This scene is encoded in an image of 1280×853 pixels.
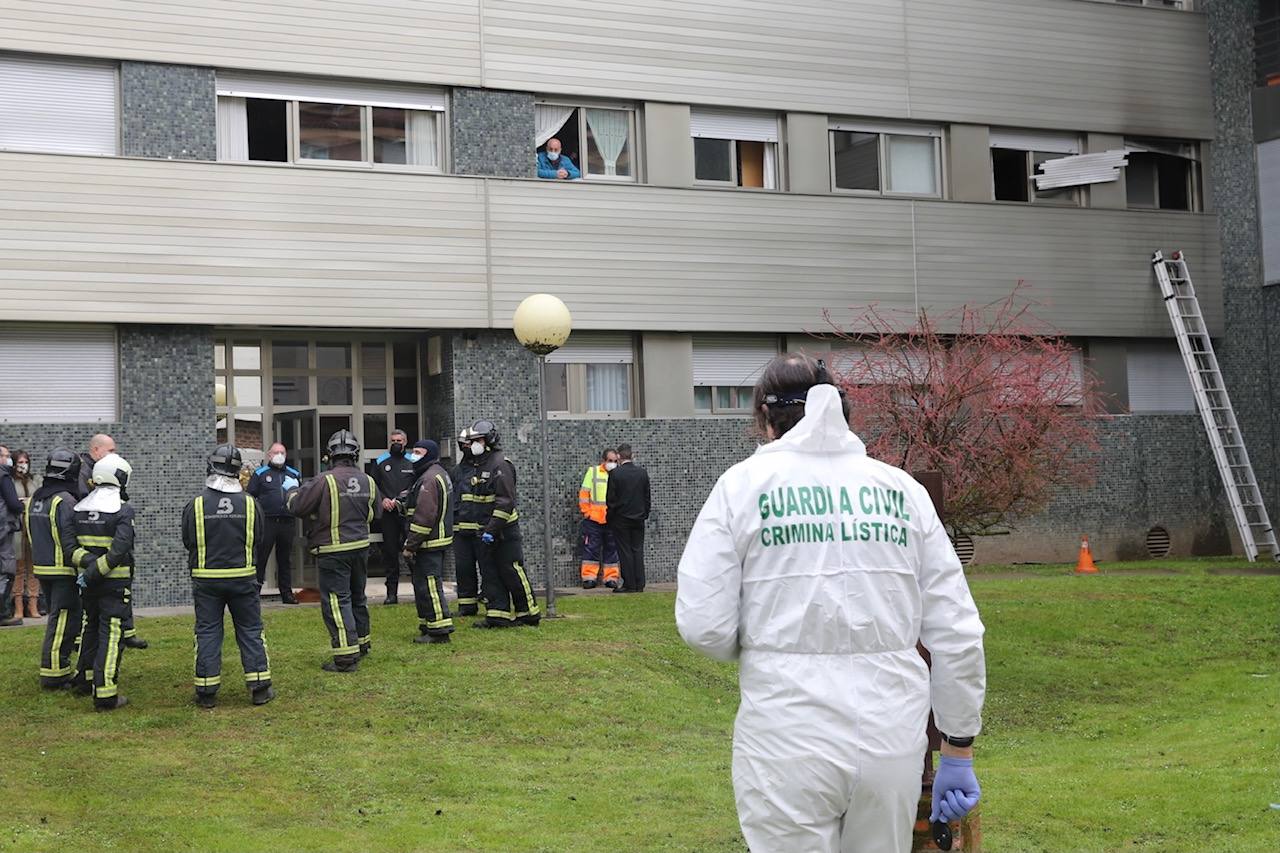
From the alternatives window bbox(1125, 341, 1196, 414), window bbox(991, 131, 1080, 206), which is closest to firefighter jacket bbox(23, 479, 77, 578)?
window bbox(991, 131, 1080, 206)

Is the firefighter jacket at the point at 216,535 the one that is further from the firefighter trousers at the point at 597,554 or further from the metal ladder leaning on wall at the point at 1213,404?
the metal ladder leaning on wall at the point at 1213,404

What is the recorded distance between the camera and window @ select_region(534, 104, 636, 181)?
23.9 meters

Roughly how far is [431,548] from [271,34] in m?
9.62

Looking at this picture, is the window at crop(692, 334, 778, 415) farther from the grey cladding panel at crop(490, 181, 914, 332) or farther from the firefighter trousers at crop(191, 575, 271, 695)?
the firefighter trousers at crop(191, 575, 271, 695)

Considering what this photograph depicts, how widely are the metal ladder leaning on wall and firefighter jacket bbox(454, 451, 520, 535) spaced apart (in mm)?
15950

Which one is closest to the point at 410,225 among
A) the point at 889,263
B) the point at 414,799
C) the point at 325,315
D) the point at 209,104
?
the point at 325,315

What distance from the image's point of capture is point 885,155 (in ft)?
86.7

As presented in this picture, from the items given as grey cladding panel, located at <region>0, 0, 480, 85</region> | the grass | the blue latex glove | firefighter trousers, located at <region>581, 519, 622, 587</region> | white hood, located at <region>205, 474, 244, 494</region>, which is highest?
grey cladding panel, located at <region>0, 0, 480, 85</region>

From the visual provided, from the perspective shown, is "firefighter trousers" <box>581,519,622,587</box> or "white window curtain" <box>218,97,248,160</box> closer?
"white window curtain" <box>218,97,248,160</box>

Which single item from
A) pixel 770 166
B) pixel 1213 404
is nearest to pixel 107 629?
pixel 770 166

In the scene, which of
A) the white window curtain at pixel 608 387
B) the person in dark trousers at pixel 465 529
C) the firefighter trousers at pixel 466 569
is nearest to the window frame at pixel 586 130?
the white window curtain at pixel 608 387

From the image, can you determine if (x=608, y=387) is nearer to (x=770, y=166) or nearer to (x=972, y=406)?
(x=770, y=166)

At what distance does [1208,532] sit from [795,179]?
33.7 ft

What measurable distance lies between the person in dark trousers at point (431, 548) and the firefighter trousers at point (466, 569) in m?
0.63
